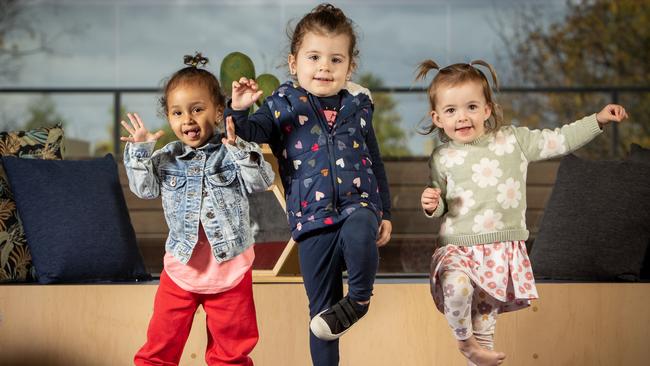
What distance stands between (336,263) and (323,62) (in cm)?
46

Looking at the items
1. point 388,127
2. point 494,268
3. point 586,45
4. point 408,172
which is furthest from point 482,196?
point 586,45

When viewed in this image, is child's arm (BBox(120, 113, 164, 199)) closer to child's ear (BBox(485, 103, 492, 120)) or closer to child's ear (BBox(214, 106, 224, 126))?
child's ear (BBox(214, 106, 224, 126))

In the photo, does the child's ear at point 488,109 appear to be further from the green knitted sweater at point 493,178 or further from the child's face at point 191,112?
the child's face at point 191,112

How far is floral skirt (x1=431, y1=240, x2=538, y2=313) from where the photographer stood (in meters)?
2.21

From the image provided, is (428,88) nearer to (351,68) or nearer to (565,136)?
(351,68)

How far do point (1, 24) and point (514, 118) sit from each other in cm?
385

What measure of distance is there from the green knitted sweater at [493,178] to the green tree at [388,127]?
3.27m

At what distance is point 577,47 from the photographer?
727 cm

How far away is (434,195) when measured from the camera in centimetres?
223

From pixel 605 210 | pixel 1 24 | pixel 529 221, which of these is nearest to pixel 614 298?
pixel 605 210

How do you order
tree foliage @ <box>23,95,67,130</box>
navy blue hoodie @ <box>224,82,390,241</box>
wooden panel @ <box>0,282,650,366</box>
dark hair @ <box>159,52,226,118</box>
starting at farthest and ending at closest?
1. tree foliage @ <box>23,95,67,130</box>
2. wooden panel @ <box>0,282,650,366</box>
3. dark hair @ <box>159,52,226,118</box>
4. navy blue hoodie @ <box>224,82,390,241</box>

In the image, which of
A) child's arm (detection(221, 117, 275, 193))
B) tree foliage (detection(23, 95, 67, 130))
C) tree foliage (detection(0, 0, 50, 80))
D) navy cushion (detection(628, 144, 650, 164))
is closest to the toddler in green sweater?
child's arm (detection(221, 117, 275, 193))

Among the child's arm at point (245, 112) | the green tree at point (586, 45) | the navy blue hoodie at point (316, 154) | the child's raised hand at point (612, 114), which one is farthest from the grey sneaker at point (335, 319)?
the green tree at point (586, 45)

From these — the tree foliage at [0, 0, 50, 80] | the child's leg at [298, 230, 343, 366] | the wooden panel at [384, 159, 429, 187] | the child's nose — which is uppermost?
the tree foliage at [0, 0, 50, 80]
